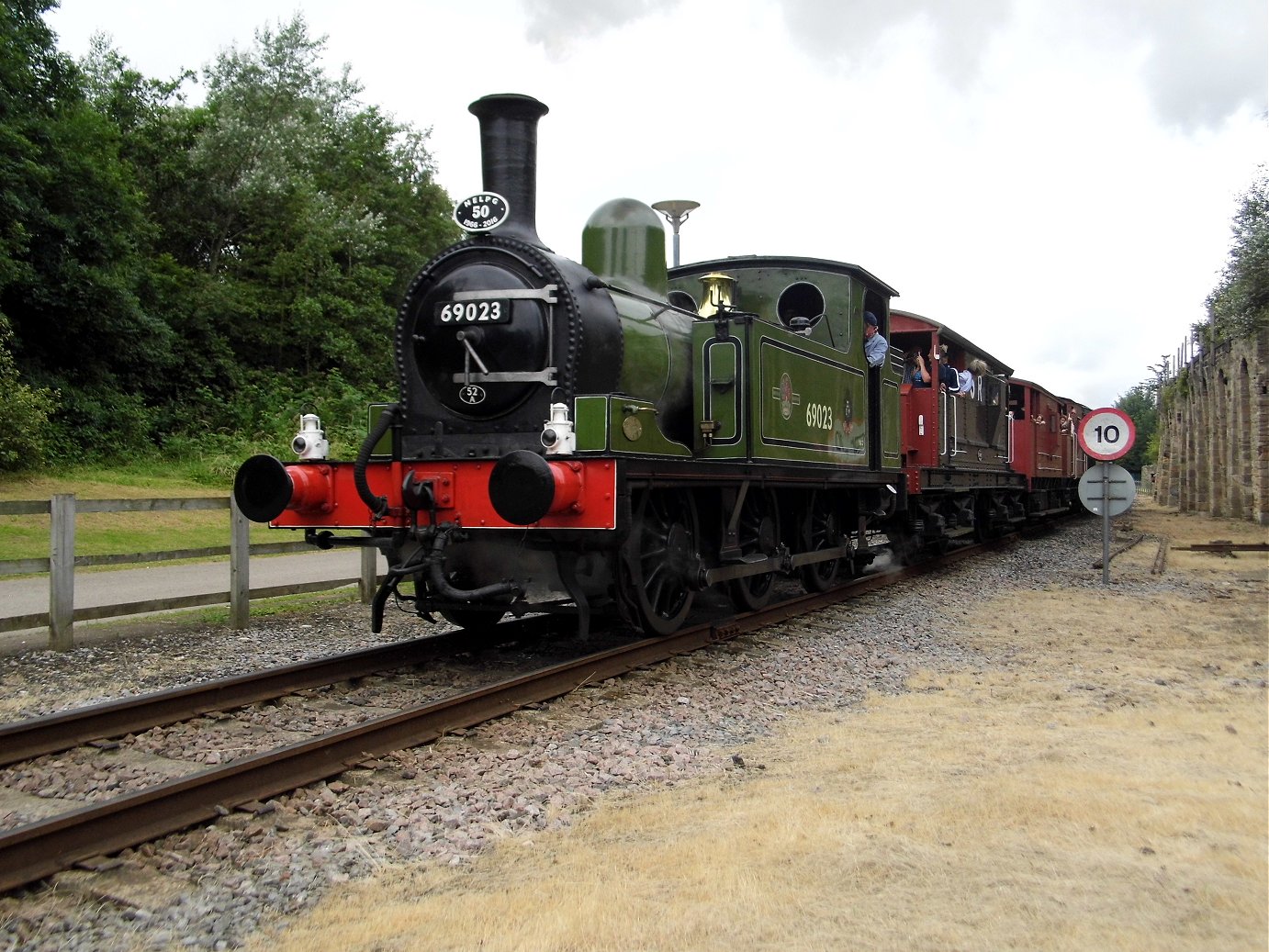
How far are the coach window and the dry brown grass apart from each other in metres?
4.46

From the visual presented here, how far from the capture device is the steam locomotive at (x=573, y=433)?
5.96m

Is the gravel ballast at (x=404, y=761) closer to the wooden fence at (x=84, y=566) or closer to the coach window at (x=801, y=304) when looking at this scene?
the wooden fence at (x=84, y=566)

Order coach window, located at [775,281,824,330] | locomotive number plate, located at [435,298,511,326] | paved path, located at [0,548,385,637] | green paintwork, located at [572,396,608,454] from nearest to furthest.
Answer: green paintwork, located at [572,396,608,454] → locomotive number plate, located at [435,298,511,326] → coach window, located at [775,281,824,330] → paved path, located at [0,548,385,637]

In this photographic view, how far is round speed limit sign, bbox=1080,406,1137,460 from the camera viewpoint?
37.1 ft

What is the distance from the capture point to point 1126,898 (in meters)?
2.96

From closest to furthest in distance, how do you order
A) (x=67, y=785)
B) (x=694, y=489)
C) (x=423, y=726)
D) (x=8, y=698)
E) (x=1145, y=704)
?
(x=67, y=785) → (x=423, y=726) → (x=1145, y=704) → (x=8, y=698) → (x=694, y=489)

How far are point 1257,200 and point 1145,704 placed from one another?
17.9 m

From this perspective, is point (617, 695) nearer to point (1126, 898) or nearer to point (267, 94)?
point (1126, 898)

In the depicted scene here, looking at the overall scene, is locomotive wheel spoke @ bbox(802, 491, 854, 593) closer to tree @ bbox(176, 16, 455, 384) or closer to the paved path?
the paved path

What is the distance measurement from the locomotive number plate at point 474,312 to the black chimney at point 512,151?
0.53 meters

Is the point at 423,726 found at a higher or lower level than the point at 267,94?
lower

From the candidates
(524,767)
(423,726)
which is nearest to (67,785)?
(423,726)

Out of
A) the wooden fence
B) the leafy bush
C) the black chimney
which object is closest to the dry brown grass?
the black chimney

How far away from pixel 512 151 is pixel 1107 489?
8134 millimetres
